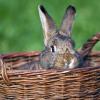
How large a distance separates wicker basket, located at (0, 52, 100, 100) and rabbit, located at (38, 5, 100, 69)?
0.30 metres

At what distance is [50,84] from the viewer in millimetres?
4309

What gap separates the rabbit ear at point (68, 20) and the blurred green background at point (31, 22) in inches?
60.5

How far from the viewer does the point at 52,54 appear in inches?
190

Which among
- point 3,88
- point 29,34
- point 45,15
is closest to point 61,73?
point 3,88

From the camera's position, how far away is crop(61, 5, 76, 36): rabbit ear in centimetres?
515

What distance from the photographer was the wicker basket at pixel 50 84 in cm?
428

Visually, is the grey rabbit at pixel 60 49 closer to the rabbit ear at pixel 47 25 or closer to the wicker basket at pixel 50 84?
the rabbit ear at pixel 47 25

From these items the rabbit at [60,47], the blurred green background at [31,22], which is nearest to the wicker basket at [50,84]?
the rabbit at [60,47]

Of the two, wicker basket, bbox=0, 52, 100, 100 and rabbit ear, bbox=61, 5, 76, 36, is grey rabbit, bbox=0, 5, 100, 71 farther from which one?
wicker basket, bbox=0, 52, 100, 100

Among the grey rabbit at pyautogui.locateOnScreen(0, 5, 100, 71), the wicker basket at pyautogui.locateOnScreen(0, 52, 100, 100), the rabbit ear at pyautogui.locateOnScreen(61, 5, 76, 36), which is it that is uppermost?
the rabbit ear at pyautogui.locateOnScreen(61, 5, 76, 36)

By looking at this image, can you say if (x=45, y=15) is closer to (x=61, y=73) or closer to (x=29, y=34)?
(x=61, y=73)

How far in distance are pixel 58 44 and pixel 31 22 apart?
2723 millimetres

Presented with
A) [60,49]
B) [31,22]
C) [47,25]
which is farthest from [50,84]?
[31,22]

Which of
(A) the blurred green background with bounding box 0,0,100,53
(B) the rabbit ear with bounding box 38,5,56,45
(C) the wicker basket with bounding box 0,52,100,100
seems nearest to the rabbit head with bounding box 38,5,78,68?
(B) the rabbit ear with bounding box 38,5,56,45
